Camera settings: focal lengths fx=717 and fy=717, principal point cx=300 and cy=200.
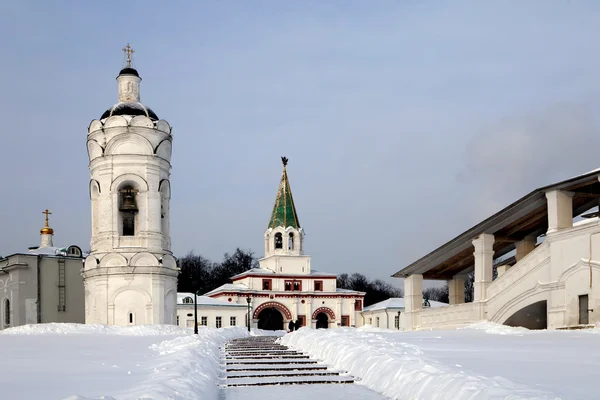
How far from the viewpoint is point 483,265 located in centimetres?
2670

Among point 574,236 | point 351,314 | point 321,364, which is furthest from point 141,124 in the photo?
point 351,314

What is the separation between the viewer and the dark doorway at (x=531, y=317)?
25.2 meters

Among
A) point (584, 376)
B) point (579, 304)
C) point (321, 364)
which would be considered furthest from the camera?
point (579, 304)

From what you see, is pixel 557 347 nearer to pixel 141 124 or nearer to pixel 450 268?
pixel 450 268

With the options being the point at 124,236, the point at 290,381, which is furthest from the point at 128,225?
the point at 290,381

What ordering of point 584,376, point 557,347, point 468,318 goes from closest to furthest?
point 584,376, point 557,347, point 468,318

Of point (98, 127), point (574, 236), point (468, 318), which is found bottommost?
point (468, 318)

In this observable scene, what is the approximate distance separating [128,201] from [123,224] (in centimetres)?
150

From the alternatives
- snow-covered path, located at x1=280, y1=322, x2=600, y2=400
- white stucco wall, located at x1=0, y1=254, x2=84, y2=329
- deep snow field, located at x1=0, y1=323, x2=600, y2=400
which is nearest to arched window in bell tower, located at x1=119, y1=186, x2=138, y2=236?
white stucco wall, located at x1=0, y1=254, x2=84, y2=329

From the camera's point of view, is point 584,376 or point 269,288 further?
point 269,288

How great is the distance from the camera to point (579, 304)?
2181 centimetres

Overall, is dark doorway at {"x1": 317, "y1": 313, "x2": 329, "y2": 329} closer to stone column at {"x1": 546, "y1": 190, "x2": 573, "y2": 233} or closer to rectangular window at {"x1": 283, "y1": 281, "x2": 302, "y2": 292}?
rectangular window at {"x1": 283, "y1": 281, "x2": 302, "y2": 292}

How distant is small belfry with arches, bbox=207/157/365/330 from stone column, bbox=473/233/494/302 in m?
45.8

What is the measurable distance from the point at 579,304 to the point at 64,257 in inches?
1417
